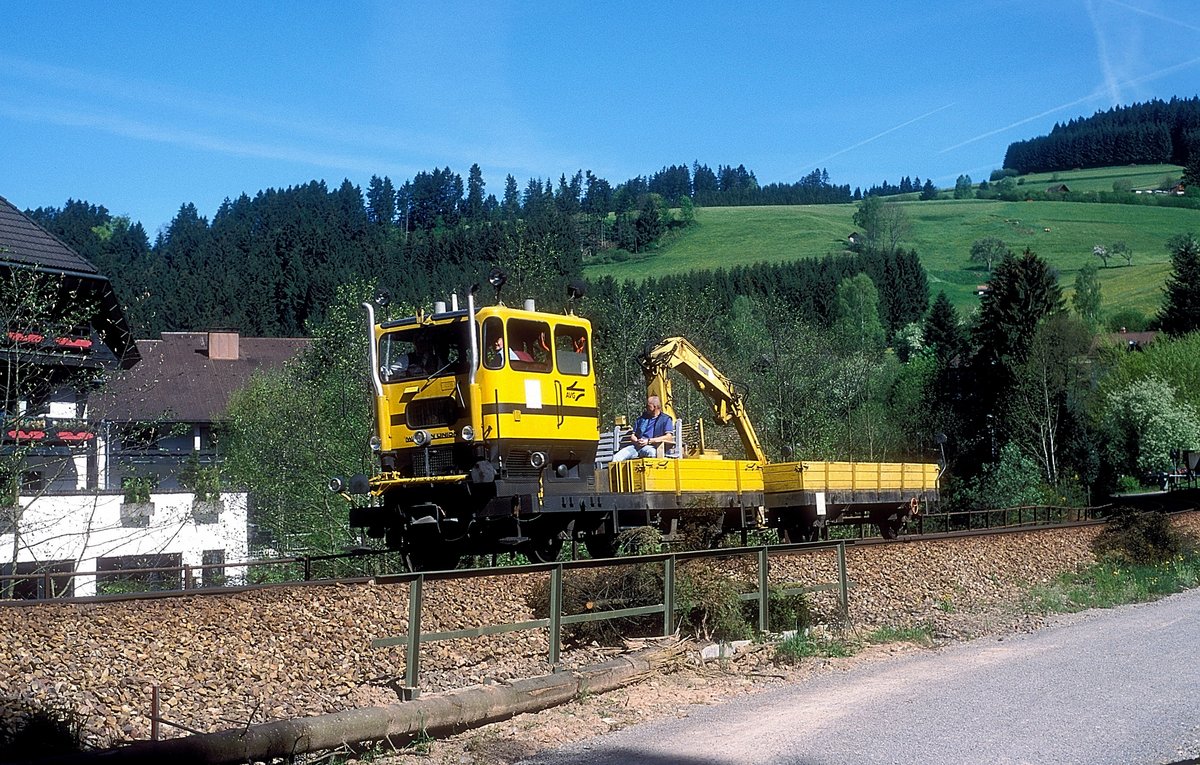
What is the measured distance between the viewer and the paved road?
8.09 meters

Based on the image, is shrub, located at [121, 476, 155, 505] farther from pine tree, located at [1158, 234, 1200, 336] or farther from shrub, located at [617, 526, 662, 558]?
pine tree, located at [1158, 234, 1200, 336]

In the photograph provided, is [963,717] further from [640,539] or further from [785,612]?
[640,539]

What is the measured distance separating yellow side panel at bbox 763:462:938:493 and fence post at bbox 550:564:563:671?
32.3 feet

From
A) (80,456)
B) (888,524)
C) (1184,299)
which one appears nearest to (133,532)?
(80,456)

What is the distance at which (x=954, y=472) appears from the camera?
6312 cm

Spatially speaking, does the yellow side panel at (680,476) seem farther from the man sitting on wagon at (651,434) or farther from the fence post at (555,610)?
the fence post at (555,610)

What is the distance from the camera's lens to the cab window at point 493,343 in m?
15.9

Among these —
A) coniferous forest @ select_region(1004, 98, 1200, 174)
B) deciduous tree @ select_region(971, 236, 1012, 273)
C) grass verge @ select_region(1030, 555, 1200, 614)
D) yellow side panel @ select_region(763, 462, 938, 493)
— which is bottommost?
grass verge @ select_region(1030, 555, 1200, 614)

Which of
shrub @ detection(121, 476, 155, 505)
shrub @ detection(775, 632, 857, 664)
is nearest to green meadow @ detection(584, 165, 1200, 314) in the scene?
shrub @ detection(121, 476, 155, 505)

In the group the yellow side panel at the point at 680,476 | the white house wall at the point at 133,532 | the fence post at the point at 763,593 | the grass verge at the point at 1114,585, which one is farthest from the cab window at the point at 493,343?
the white house wall at the point at 133,532

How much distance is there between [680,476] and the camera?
1755cm

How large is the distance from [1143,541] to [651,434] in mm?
10679

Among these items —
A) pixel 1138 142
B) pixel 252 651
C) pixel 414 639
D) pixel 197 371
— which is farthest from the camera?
pixel 1138 142

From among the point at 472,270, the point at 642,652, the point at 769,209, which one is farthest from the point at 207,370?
the point at 769,209
